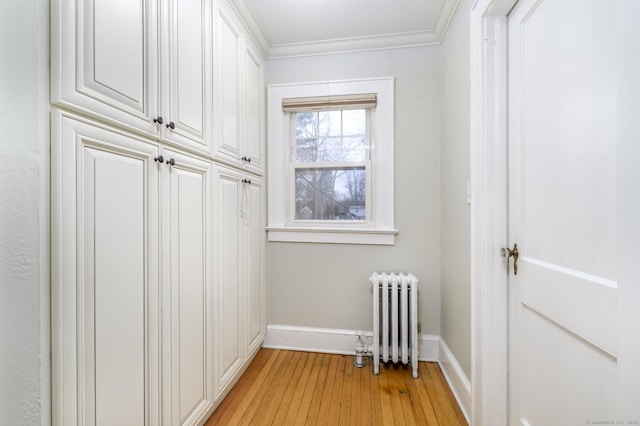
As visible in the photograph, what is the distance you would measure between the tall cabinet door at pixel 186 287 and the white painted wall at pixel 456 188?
1391 mm

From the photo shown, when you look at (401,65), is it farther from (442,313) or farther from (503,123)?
(442,313)

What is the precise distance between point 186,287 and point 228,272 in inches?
15.4

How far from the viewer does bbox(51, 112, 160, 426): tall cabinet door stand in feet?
2.27

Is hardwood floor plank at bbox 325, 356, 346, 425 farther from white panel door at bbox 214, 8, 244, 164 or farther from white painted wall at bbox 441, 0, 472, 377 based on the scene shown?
white panel door at bbox 214, 8, 244, 164

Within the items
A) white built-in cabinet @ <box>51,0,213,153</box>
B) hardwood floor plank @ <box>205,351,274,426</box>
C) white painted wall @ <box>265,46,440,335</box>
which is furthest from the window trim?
hardwood floor plank @ <box>205,351,274,426</box>

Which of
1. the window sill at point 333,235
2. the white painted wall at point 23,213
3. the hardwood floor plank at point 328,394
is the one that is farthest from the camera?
the window sill at point 333,235

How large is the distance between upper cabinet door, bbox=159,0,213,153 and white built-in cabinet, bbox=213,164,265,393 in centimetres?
27

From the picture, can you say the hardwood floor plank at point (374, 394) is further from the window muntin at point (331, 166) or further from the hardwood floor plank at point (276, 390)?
the window muntin at point (331, 166)

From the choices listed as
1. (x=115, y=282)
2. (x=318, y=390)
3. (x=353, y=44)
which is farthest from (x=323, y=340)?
(x=353, y=44)

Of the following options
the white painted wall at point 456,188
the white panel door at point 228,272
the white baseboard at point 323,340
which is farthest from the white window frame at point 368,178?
the white baseboard at point 323,340

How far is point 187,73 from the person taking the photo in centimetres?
121

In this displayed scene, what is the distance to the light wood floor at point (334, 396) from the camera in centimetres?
145

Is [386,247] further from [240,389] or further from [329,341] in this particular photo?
[240,389]

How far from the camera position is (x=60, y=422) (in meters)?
0.69
